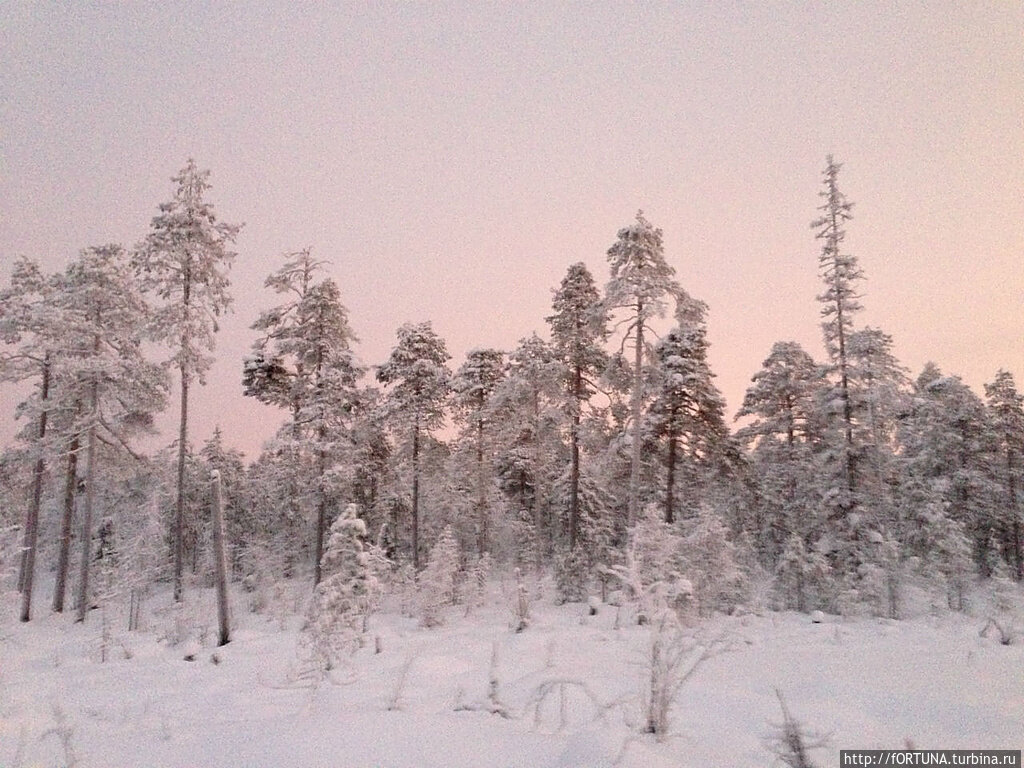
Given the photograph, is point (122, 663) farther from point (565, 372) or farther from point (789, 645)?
point (565, 372)

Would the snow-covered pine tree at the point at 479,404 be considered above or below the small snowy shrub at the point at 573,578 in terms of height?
above

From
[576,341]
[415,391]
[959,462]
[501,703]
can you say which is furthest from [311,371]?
[959,462]

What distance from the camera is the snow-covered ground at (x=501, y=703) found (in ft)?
15.4

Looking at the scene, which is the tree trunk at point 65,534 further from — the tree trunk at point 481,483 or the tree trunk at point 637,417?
the tree trunk at point 637,417

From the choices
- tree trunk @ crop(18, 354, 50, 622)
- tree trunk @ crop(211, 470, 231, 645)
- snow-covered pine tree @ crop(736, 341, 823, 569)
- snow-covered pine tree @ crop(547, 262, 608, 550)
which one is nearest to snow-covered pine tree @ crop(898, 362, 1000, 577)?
snow-covered pine tree @ crop(736, 341, 823, 569)

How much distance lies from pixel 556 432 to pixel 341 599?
18.7 meters

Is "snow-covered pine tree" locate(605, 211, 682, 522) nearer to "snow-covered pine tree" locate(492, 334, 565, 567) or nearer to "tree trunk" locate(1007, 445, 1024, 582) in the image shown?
"snow-covered pine tree" locate(492, 334, 565, 567)

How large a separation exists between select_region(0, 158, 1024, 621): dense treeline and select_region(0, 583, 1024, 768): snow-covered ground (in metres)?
5.69

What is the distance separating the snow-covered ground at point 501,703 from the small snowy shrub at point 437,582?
12.7 ft

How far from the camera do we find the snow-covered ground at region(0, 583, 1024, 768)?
4680mm

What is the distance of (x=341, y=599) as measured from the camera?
8.40 meters

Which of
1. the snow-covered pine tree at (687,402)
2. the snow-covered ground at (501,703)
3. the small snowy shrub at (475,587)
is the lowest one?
the small snowy shrub at (475,587)

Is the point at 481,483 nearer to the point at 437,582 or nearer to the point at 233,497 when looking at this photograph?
the point at 437,582

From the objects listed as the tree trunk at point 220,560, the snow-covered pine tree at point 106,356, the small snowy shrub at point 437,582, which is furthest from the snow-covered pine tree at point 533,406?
the snow-covered pine tree at point 106,356
